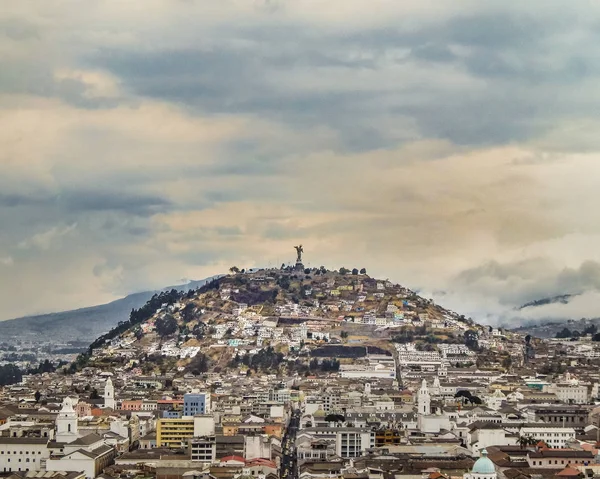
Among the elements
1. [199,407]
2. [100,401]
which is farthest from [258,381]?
[199,407]

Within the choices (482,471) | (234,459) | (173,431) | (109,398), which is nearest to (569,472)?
(482,471)

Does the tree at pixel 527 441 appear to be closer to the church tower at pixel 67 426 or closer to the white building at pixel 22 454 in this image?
the church tower at pixel 67 426

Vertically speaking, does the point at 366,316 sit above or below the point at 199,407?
above

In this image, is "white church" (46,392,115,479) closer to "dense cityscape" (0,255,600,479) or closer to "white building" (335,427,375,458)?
"dense cityscape" (0,255,600,479)

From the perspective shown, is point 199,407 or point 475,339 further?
point 475,339

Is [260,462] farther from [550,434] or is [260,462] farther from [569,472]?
[550,434]

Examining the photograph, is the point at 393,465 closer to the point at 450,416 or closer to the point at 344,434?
the point at 344,434

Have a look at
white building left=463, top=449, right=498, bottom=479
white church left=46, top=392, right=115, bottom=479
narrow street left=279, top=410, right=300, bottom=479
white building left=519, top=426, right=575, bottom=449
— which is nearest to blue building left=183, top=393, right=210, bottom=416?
narrow street left=279, top=410, right=300, bottom=479
